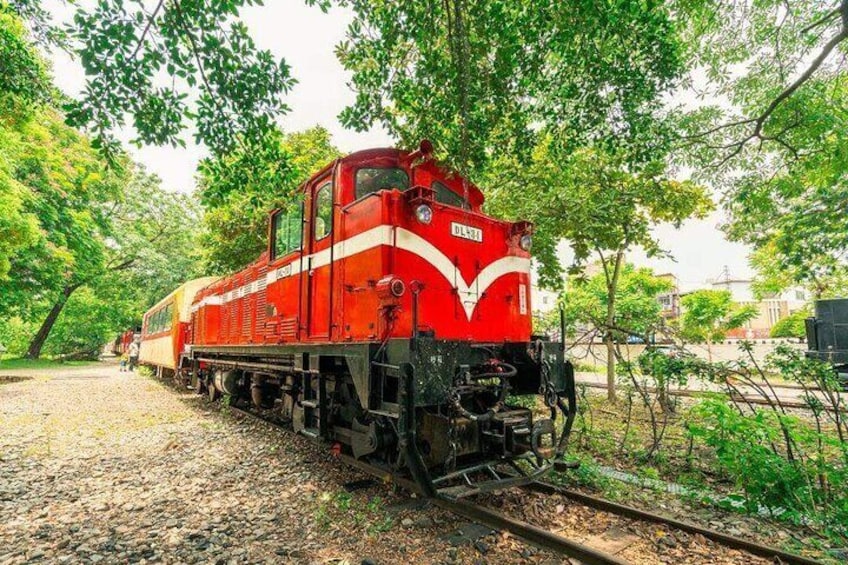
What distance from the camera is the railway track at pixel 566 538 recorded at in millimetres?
3389

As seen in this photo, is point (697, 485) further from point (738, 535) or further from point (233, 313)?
point (233, 313)

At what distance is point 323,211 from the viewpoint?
5.91 meters

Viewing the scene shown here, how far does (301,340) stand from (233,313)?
11.7 ft

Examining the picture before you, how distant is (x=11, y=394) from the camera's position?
44.3ft

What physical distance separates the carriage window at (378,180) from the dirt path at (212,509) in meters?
3.29

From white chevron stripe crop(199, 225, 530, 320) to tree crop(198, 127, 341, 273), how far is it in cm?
104

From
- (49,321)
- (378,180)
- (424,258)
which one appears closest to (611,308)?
(424,258)

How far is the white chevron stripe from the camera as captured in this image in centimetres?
477

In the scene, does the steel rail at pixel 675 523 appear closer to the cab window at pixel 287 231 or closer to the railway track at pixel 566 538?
the railway track at pixel 566 538

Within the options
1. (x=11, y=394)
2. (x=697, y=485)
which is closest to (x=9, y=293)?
(x=11, y=394)

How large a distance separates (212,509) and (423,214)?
3.53m

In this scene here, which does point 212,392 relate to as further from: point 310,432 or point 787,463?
point 787,463

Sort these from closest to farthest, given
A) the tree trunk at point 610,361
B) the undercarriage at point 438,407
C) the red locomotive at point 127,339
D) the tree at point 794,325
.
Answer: the undercarriage at point 438,407
the tree trunk at point 610,361
the tree at point 794,325
the red locomotive at point 127,339

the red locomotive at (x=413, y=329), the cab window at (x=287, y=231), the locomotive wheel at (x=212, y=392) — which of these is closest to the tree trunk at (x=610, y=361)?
the red locomotive at (x=413, y=329)
